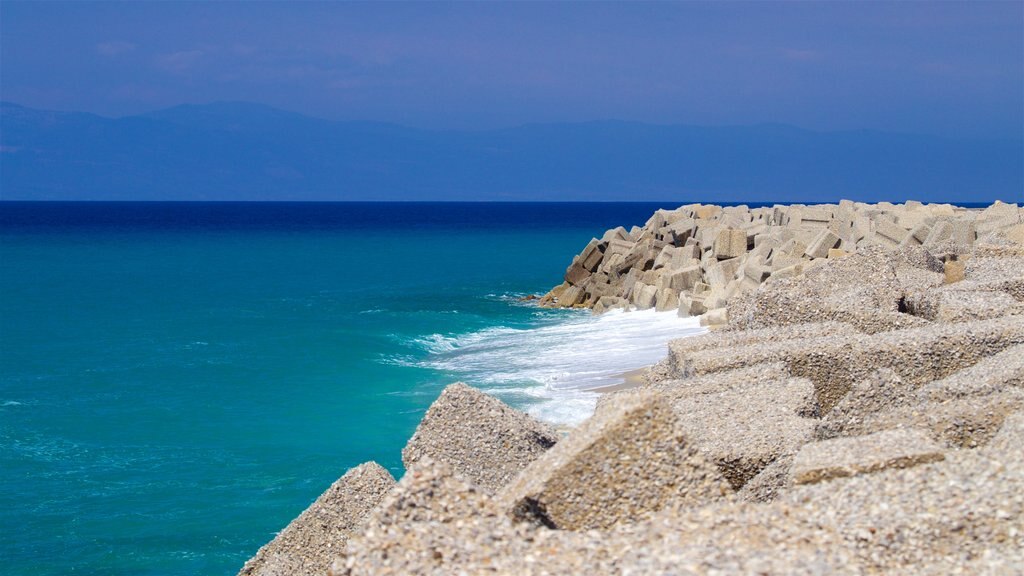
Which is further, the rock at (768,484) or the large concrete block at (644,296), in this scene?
the large concrete block at (644,296)

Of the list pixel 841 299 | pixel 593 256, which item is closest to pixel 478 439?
pixel 841 299

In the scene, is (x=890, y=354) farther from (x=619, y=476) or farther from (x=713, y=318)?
(x=713, y=318)

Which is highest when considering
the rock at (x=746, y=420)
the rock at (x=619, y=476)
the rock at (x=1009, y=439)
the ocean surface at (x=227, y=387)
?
the rock at (x=1009, y=439)

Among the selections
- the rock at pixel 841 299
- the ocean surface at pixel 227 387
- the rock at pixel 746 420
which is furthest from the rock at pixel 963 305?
the ocean surface at pixel 227 387

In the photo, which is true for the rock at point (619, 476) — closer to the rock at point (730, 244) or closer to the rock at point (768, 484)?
the rock at point (768, 484)

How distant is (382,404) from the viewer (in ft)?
51.3

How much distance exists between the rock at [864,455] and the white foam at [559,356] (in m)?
7.18

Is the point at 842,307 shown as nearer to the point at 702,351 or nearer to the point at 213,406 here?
the point at 702,351

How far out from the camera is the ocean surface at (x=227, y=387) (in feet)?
34.9

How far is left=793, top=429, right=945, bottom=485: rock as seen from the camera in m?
4.12

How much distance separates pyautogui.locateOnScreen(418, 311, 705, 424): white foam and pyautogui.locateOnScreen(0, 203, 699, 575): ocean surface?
0.07 meters

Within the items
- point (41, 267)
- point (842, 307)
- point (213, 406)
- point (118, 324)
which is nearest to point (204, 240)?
point (41, 267)

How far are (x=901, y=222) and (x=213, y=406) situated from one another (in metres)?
12.2

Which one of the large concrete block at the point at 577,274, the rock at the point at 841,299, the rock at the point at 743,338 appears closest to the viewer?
the rock at the point at 743,338
